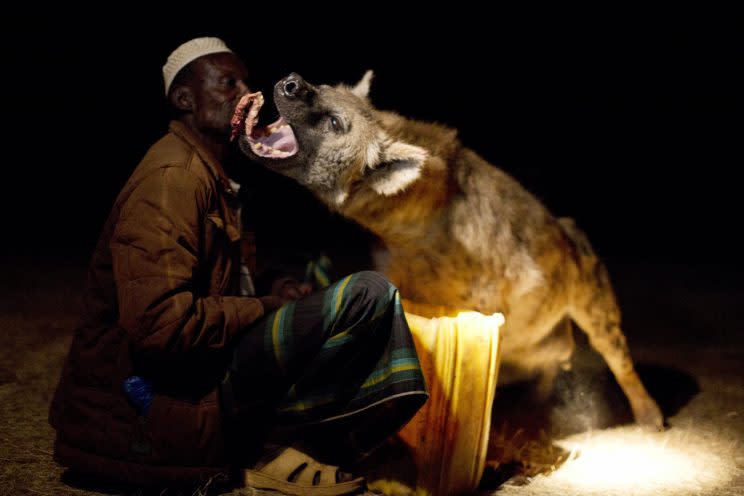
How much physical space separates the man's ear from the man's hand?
1.97 feet

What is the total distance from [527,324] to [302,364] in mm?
1082

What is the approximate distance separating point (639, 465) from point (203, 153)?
1.64 meters

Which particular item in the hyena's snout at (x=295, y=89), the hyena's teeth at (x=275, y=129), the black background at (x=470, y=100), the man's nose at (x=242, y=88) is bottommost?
the hyena's teeth at (x=275, y=129)

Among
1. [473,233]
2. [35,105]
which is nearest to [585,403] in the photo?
[473,233]

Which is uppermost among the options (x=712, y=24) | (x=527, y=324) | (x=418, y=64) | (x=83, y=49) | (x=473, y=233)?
(x=712, y=24)

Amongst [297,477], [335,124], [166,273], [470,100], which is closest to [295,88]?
[335,124]

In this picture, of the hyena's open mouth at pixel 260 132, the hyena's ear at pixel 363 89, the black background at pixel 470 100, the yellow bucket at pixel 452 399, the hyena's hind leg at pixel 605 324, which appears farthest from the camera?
the black background at pixel 470 100

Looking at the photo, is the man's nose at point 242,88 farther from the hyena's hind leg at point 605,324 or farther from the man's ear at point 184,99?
the hyena's hind leg at point 605,324

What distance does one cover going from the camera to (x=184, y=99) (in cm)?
207

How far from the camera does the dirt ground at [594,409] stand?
204cm

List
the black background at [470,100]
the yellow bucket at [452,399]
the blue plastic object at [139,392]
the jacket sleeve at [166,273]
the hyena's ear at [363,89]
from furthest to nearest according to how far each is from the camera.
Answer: the black background at [470,100] < the hyena's ear at [363,89] < the yellow bucket at [452,399] < the blue plastic object at [139,392] < the jacket sleeve at [166,273]

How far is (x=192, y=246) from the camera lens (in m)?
1.68

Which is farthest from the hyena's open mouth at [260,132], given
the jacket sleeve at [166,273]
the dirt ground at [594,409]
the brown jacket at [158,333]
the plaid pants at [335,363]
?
the dirt ground at [594,409]

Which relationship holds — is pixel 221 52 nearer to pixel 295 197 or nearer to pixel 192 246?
pixel 192 246
